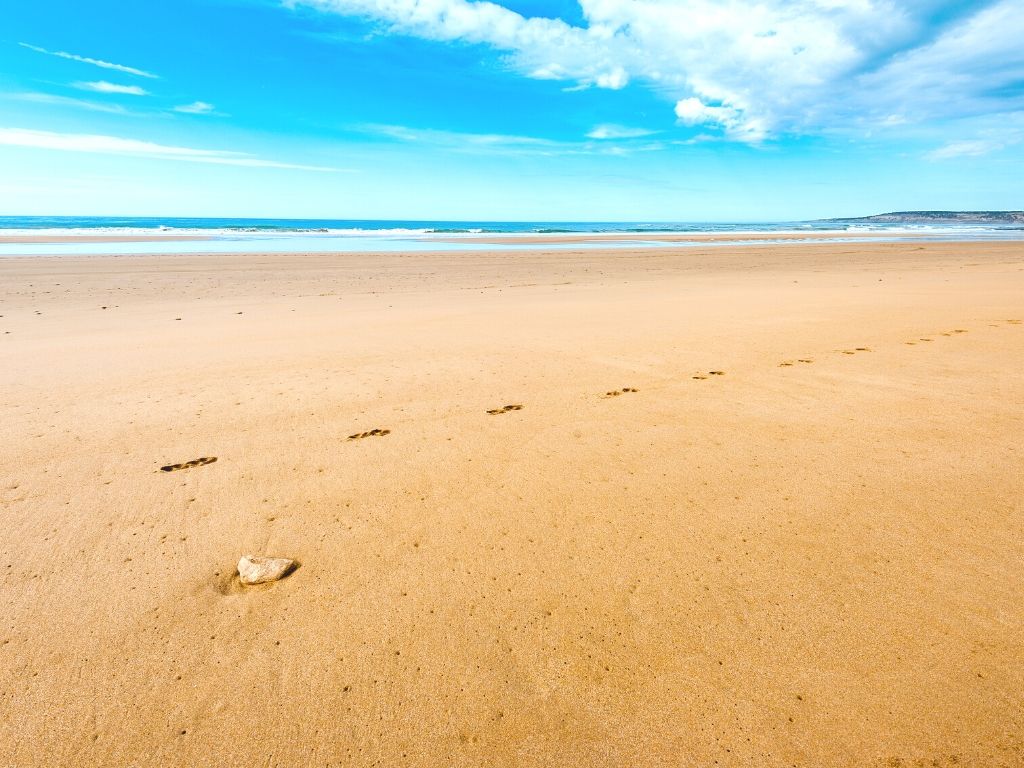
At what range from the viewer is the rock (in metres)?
2.74

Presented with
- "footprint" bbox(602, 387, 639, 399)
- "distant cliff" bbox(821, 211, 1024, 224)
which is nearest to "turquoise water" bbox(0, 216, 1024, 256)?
"footprint" bbox(602, 387, 639, 399)

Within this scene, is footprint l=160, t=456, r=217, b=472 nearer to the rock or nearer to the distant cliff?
the rock

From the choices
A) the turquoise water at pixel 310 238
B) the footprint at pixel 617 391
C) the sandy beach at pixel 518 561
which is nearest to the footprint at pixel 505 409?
the sandy beach at pixel 518 561

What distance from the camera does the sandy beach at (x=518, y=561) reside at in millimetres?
1999

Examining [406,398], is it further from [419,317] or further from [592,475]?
[419,317]

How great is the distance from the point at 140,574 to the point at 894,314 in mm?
11096

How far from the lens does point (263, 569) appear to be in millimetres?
2777

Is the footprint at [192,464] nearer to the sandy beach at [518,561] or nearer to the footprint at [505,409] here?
the sandy beach at [518,561]

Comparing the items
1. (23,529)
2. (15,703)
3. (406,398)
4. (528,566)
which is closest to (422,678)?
(528,566)

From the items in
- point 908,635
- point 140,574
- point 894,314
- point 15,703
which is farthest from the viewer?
point 894,314

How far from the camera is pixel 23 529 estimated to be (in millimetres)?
3170

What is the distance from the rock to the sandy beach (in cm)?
6

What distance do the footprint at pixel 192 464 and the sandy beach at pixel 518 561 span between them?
80 millimetres

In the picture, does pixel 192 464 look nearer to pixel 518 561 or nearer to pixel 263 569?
pixel 263 569
